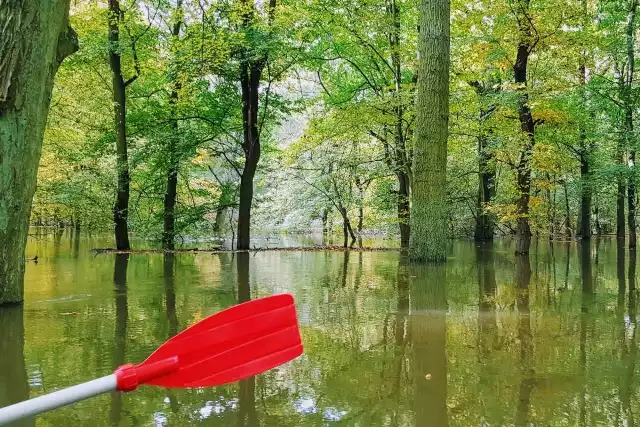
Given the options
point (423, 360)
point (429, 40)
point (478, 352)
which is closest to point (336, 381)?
point (423, 360)

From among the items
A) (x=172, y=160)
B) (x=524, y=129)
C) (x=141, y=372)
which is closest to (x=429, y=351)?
(x=141, y=372)

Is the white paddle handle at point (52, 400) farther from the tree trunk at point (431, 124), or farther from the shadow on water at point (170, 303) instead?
the tree trunk at point (431, 124)

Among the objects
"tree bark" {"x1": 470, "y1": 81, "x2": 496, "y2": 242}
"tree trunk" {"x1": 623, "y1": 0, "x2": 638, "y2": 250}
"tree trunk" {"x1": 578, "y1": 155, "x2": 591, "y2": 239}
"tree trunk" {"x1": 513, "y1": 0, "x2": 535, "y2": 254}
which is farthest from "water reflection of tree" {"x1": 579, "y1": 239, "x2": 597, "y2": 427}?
"tree trunk" {"x1": 578, "y1": 155, "x2": 591, "y2": 239}

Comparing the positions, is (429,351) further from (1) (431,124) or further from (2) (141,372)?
(1) (431,124)

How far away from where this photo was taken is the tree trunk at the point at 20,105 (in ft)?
13.5

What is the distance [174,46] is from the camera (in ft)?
35.9

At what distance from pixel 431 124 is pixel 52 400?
663 cm

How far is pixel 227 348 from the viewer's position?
72.1 inches

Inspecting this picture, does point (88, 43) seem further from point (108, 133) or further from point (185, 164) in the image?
point (185, 164)

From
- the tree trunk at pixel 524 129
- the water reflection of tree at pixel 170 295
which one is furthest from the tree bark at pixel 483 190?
the water reflection of tree at pixel 170 295

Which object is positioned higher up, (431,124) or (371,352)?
(431,124)

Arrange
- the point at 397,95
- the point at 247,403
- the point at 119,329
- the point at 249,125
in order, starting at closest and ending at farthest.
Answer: the point at 247,403, the point at 119,329, the point at 397,95, the point at 249,125

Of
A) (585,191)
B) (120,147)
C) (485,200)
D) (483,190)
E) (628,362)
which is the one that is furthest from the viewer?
(585,191)

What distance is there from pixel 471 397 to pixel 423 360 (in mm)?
585
